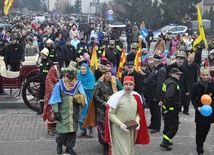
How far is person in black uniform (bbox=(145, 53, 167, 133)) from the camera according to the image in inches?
388

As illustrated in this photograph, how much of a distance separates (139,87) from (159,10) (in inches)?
1530

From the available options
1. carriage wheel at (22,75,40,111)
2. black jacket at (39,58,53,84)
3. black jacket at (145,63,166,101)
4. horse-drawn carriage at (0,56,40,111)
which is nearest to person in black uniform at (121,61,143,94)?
black jacket at (145,63,166,101)

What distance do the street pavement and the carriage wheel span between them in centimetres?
35

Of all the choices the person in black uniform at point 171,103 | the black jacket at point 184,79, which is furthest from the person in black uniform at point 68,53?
the person in black uniform at point 171,103

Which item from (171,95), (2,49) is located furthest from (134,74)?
(2,49)

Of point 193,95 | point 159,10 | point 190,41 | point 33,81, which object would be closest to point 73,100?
point 193,95

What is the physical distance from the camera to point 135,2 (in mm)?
52312

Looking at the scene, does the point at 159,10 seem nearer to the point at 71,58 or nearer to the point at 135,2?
the point at 135,2

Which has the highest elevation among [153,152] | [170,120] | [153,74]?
[153,74]

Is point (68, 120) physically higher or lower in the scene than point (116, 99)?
lower

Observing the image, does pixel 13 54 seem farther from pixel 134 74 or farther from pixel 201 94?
pixel 201 94

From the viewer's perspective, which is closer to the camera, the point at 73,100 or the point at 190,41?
the point at 73,100

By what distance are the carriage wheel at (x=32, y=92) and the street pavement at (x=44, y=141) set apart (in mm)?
353

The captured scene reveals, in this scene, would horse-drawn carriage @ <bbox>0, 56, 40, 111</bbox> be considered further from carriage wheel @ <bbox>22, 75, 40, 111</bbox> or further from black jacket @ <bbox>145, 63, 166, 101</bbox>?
black jacket @ <bbox>145, 63, 166, 101</bbox>
